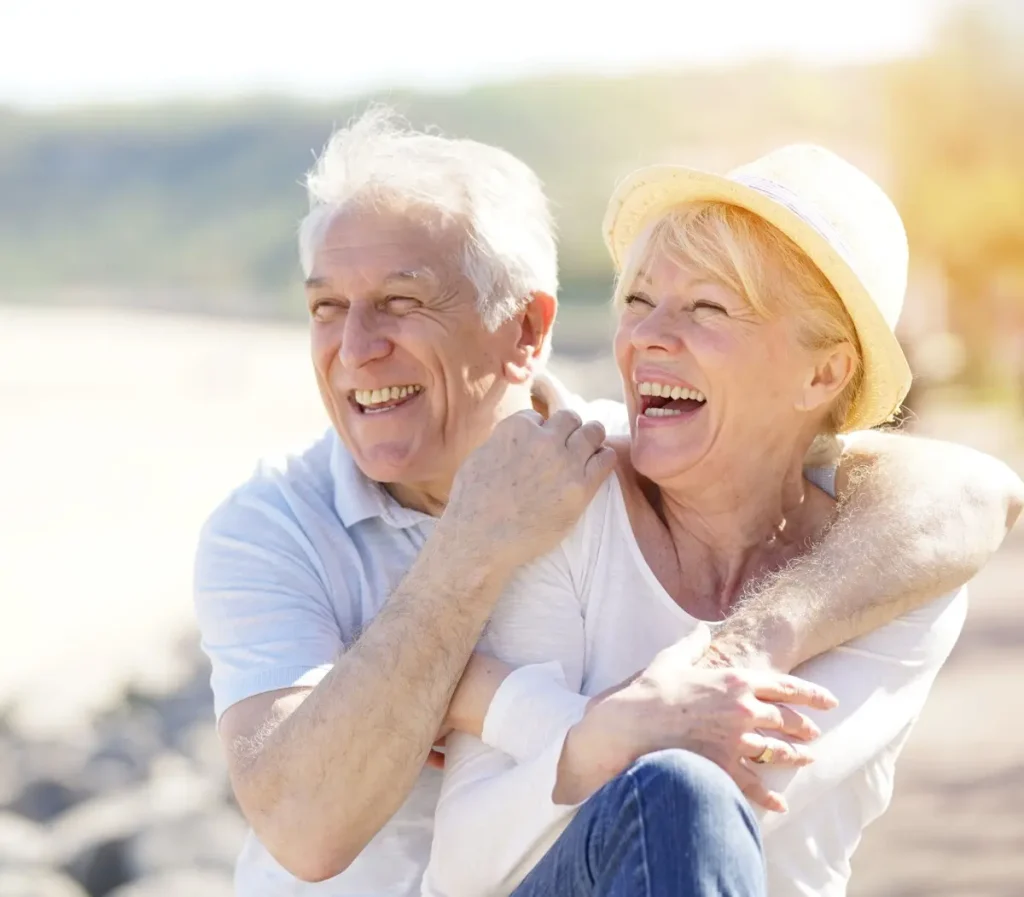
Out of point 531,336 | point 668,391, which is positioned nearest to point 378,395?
point 531,336

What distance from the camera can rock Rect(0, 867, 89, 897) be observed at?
5027 mm

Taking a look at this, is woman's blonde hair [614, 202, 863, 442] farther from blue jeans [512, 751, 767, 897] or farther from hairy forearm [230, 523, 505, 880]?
blue jeans [512, 751, 767, 897]

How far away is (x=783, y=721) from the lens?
2406mm

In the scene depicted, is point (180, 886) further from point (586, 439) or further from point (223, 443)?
point (223, 443)

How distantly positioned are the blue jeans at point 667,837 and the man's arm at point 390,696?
372 millimetres

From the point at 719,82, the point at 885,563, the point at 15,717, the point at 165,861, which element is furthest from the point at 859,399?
the point at 719,82

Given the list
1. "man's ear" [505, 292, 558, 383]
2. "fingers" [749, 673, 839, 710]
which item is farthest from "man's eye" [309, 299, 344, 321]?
"fingers" [749, 673, 839, 710]

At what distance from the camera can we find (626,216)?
2.91 meters

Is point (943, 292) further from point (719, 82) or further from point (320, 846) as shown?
point (719, 82)

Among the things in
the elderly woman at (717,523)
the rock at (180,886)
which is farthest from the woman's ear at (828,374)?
the rock at (180,886)

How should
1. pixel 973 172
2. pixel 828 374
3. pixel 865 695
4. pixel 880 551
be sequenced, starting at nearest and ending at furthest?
pixel 865 695, pixel 880 551, pixel 828 374, pixel 973 172

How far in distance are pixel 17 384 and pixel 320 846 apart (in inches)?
682

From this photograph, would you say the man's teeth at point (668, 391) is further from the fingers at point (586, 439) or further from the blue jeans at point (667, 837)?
the blue jeans at point (667, 837)

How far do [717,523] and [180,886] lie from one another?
2.96 m
